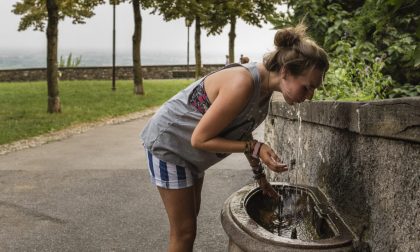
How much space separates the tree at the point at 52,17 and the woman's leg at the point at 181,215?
10.4m

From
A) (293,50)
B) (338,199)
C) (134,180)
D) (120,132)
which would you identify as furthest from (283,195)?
(120,132)

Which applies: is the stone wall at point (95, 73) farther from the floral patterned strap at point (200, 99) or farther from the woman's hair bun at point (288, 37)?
the woman's hair bun at point (288, 37)

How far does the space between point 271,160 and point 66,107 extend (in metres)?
12.8

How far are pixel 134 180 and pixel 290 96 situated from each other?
4168 mm

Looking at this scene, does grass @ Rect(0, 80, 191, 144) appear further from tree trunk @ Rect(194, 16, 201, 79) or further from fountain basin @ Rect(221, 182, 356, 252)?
fountain basin @ Rect(221, 182, 356, 252)

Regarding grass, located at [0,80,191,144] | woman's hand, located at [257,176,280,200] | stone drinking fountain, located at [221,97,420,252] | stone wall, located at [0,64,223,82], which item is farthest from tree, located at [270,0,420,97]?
stone wall, located at [0,64,223,82]

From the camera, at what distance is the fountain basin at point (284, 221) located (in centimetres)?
183

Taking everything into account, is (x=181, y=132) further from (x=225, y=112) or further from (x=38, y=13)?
(x=38, y=13)

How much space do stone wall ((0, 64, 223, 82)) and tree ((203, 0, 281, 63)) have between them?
5.40 meters

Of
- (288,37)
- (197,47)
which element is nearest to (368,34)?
(288,37)

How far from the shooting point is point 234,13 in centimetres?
2506

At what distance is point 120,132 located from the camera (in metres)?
9.93

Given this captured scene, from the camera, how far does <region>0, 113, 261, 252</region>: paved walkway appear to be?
12.8 ft

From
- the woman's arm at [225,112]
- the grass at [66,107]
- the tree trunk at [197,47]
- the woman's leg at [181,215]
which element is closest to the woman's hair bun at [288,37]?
the woman's arm at [225,112]
